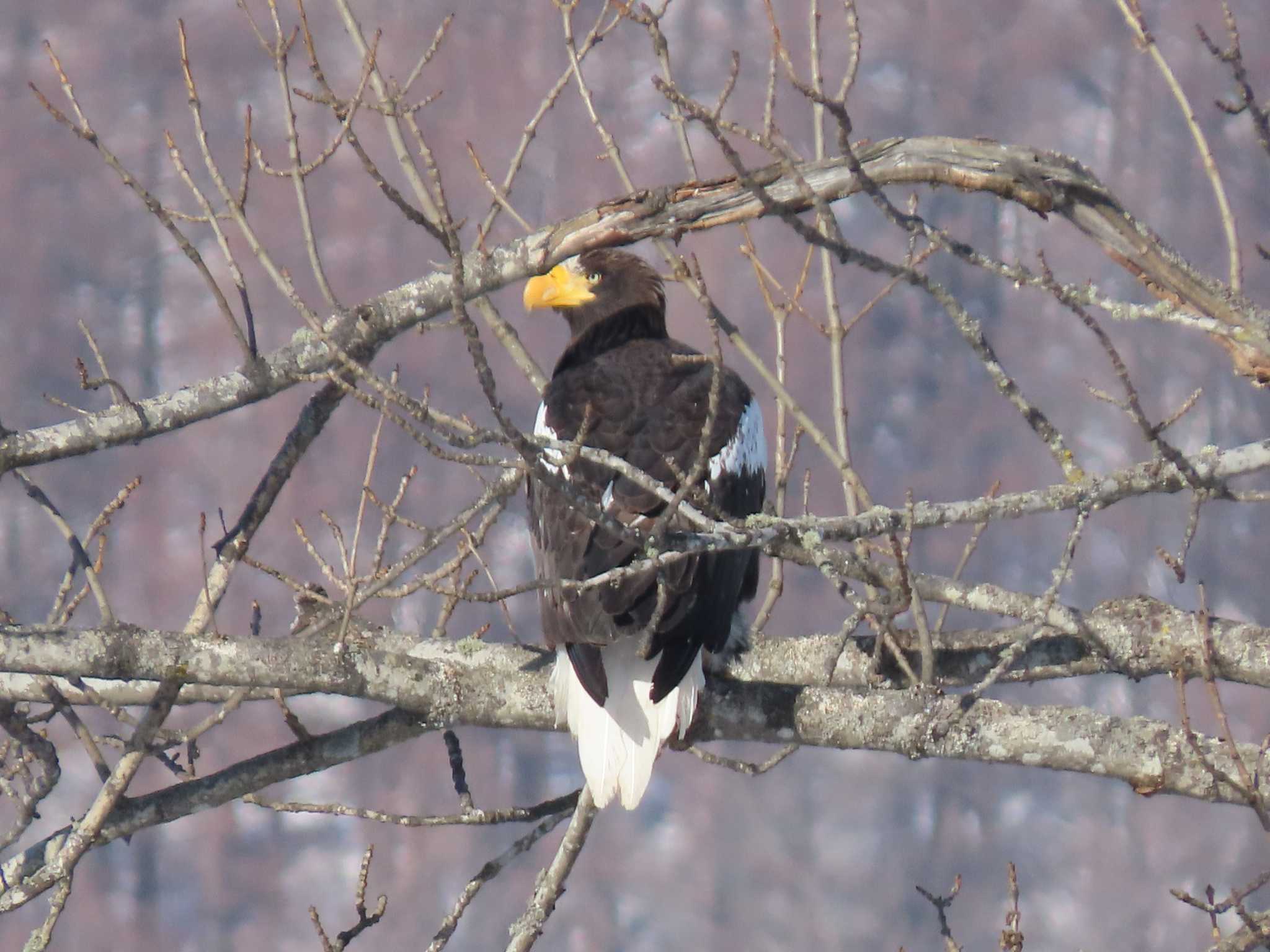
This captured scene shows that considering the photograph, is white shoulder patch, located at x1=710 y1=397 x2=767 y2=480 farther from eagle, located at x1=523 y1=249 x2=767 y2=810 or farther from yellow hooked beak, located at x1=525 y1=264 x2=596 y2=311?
yellow hooked beak, located at x1=525 y1=264 x2=596 y2=311

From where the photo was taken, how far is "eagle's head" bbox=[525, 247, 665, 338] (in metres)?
4.18

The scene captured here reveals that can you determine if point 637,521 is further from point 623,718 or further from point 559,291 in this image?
point 559,291

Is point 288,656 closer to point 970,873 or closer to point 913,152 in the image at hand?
point 913,152

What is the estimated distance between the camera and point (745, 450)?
328cm

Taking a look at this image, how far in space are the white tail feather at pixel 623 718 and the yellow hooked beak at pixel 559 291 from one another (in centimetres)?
155

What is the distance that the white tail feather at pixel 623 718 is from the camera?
2789 mm

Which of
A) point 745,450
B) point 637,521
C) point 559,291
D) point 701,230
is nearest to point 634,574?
point 637,521

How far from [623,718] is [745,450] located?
742 millimetres

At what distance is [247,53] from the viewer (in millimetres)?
6738

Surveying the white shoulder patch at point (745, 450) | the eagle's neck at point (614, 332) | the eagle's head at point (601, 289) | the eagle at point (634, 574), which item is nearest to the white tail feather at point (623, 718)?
the eagle at point (634, 574)

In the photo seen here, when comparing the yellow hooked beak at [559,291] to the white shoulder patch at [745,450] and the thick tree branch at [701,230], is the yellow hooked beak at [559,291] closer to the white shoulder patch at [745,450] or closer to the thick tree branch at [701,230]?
the white shoulder patch at [745,450]

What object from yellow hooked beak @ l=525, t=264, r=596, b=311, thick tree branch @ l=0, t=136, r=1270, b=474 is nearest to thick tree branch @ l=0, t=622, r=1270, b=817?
thick tree branch @ l=0, t=136, r=1270, b=474

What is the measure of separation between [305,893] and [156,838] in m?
0.76

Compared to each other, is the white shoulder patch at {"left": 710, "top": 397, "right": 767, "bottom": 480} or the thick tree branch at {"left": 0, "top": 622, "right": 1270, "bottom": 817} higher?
the white shoulder patch at {"left": 710, "top": 397, "right": 767, "bottom": 480}
